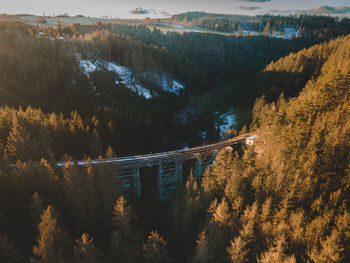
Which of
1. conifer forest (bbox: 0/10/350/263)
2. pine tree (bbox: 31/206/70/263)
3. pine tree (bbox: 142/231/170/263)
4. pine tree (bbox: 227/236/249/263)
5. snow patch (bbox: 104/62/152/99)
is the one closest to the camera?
pine tree (bbox: 31/206/70/263)

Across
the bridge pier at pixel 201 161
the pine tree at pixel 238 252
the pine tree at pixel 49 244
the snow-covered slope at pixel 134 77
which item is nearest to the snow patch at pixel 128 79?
the snow-covered slope at pixel 134 77

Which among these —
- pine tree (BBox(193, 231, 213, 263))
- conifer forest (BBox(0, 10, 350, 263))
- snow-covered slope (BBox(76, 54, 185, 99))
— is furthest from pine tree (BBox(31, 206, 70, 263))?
snow-covered slope (BBox(76, 54, 185, 99))

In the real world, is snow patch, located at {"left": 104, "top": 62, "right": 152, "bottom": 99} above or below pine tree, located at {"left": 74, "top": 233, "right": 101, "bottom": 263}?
above

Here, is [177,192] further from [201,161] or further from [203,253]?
[203,253]

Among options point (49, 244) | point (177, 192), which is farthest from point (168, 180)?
point (49, 244)

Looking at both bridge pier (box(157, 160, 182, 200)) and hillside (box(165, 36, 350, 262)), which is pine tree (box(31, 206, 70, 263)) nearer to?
hillside (box(165, 36, 350, 262))

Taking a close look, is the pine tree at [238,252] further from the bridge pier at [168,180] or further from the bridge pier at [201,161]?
the bridge pier at [201,161]

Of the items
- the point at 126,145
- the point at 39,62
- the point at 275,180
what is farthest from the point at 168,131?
the point at 39,62

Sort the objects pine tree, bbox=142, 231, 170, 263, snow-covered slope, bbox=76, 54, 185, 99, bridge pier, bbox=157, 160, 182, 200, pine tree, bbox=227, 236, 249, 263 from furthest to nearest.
A: snow-covered slope, bbox=76, 54, 185, 99 → bridge pier, bbox=157, 160, 182, 200 → pine tree, bbox=142, 231, 170, 263 → pine tree, bbox=227, 236, 249, 263

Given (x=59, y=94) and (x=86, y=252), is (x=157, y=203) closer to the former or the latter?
(x=86, y=252)
